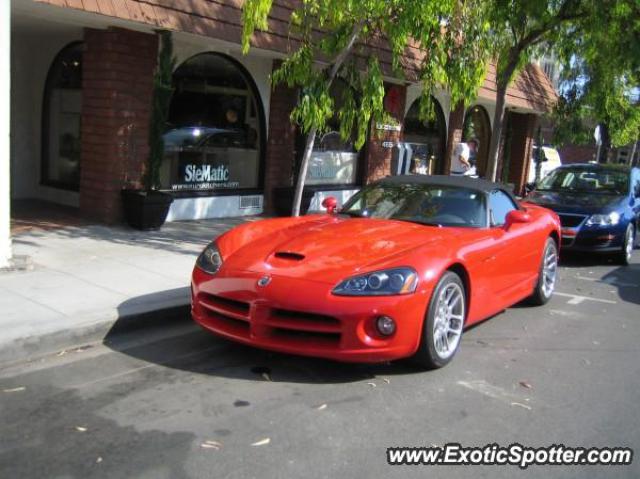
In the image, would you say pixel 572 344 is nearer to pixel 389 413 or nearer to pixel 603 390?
pixel 603 390

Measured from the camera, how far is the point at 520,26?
10992 mm

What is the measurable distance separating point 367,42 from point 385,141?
18.6 ft

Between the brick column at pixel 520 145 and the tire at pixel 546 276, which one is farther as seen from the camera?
the brick column at pixel 520 145

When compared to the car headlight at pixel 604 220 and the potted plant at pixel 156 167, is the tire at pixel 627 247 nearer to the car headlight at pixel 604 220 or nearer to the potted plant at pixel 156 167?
the car headlight at pixel 604 220

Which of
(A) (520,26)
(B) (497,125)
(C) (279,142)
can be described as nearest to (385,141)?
(B) (497,125)

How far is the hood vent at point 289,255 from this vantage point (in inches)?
181

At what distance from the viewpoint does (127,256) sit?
24.1 ft

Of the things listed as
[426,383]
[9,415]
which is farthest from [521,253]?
[9,415]

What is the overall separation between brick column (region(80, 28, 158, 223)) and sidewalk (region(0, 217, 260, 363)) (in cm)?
65

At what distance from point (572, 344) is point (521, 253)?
3.09 feet

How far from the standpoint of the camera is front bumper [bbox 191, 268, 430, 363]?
13.8 ft

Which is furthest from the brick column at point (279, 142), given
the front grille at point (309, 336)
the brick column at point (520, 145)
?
the brick column at point (520, 145)

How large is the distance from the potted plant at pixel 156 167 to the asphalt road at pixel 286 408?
372cm

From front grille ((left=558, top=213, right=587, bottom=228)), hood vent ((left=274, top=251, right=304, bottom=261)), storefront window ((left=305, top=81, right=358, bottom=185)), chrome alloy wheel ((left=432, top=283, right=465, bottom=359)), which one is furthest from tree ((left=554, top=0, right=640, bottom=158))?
hood vent ((left=274, top=251, right=304, bottom=261))
